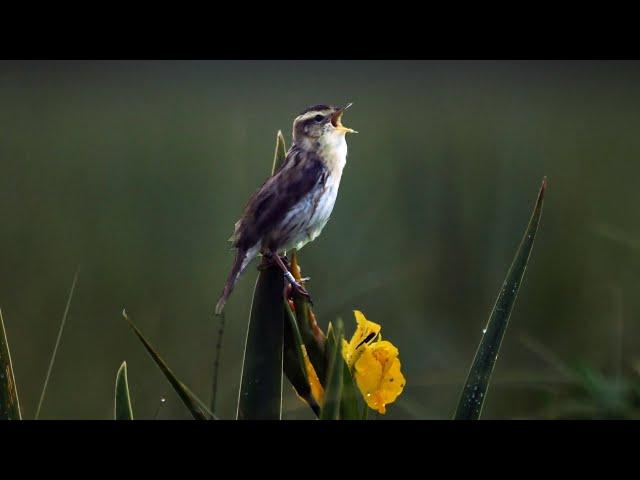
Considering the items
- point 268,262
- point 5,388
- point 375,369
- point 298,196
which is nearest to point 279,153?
point 268,262

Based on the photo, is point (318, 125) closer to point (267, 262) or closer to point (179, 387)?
point (267, 262)

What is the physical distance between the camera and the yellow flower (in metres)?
1.47

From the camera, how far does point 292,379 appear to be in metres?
1.52

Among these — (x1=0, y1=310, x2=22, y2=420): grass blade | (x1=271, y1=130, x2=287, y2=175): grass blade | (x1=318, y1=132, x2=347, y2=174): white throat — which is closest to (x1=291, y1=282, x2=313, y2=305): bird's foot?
(x1=271, y1=130, x2=287, y2=175): grass blade

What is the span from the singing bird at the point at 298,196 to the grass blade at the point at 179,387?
0.29 m

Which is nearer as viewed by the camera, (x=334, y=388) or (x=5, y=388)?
(x=334, y=388)

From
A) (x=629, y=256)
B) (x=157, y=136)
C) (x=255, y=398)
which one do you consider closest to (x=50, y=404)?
(x=157, y=136)

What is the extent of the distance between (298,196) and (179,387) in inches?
27.7

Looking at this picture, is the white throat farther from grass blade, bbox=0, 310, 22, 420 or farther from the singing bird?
grass blade, bbox=0, 310, 22, 420

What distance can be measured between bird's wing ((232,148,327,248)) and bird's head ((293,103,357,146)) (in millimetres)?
80

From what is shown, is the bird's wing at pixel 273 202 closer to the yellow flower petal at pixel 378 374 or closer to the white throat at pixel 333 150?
the white throat at pixel 333 150

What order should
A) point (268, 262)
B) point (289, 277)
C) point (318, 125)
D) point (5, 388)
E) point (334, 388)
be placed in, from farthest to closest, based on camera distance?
point (318, 125) → point (268, 262) → point (289, 277) → point (5, 388) → point (334, 388)

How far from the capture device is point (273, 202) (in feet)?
6.32

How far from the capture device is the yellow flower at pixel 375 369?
1468mm
